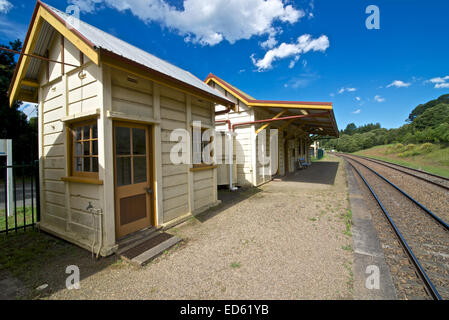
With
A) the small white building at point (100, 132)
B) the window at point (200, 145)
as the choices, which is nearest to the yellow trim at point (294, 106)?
the window at point (200, 145)

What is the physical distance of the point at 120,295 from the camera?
231cm

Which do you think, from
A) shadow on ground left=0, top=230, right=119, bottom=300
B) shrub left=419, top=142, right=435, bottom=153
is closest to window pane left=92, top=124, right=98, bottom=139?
shadow on ground left=0, top=230, right=119, bottom=300

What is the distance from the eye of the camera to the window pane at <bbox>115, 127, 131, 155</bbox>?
3.47m

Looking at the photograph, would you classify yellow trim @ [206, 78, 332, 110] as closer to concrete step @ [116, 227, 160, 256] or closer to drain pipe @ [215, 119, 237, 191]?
drain pipe @ [215, 119, 237, 191]

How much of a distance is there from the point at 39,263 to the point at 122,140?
2354mm

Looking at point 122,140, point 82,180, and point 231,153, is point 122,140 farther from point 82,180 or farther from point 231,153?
point 231,153

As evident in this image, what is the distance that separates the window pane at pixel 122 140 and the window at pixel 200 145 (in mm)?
1769

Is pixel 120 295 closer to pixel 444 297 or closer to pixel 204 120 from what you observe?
pixel 444 297

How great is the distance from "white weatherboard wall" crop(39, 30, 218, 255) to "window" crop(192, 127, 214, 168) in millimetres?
368

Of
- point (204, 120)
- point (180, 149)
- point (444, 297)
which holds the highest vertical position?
point (204, 120)

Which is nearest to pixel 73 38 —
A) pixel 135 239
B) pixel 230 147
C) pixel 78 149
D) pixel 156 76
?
pixel 156 76

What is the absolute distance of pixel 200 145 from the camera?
5.41 metres
